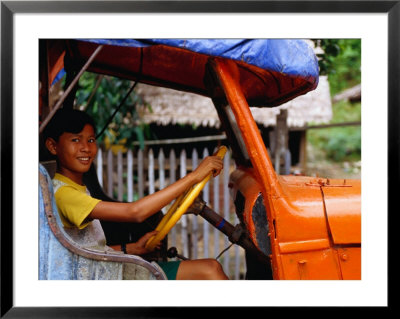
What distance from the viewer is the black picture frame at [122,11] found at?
209 centimetres

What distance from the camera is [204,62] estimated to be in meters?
2.48

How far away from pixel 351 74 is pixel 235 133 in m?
16.7

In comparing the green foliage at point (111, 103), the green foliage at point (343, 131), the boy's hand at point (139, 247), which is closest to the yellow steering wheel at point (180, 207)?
the boy's hand at point (139, 247)

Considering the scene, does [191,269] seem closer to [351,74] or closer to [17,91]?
[17,91]

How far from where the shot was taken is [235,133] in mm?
2420

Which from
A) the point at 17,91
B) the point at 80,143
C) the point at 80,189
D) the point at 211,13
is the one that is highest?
the point at 211,13

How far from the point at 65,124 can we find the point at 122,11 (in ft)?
2.04

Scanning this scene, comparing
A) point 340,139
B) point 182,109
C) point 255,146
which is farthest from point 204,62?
point 340,139

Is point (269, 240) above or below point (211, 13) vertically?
below

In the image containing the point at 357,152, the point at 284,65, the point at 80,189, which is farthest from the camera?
the point at 357,152

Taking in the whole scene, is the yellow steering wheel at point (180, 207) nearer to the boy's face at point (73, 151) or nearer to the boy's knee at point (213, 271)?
the boy's knee at point (213, 271)

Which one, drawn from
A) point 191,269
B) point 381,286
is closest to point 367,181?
point 381,286

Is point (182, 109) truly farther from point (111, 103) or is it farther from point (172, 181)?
point (172, 181)

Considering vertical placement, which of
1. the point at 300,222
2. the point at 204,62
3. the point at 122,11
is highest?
the point at 122,11
